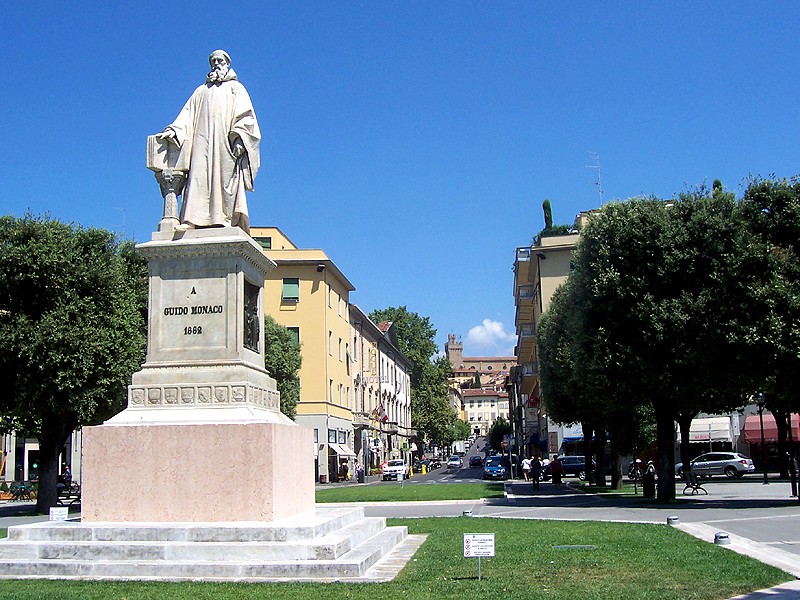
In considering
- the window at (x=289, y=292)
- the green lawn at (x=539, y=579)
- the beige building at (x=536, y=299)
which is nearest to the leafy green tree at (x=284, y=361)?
the window at (x=289, y=292)

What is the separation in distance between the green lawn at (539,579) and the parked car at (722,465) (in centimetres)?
3850

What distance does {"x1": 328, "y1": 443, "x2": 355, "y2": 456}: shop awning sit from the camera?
6100 centimetres

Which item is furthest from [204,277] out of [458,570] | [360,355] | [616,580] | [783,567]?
[360,355]

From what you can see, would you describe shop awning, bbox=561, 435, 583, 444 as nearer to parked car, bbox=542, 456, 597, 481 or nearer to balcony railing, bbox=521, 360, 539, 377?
balcony railing, bbox=521, 360, 539, 377

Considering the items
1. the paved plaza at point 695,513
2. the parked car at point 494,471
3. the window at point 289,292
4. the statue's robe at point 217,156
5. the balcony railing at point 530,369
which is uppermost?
the window at point 289,292

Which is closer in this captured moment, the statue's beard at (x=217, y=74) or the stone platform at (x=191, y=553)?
the stone platform at (x=191, y=553)

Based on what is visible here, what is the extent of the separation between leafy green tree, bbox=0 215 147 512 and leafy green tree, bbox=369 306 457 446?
82335 mm

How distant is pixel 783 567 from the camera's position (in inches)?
437

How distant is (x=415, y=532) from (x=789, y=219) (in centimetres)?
1575

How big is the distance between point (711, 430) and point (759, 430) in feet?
11.6

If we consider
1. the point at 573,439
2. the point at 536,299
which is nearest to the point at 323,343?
the point at 536,299

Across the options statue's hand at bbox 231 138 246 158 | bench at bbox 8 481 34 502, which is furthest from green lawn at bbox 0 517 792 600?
bench at bbox 8 481 34 502

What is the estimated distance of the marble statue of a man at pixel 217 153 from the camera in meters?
12.8

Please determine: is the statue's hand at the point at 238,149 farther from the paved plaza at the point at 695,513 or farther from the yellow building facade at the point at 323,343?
the yellow building facade at the point at 323,343
